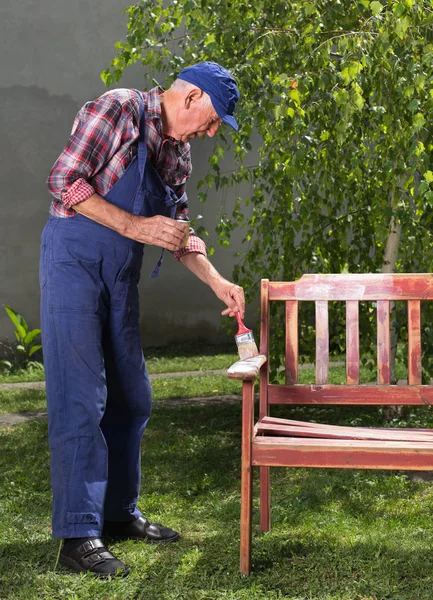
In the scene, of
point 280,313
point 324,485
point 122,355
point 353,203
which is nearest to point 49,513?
point 122,355

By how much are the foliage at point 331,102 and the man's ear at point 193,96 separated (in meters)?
0.98

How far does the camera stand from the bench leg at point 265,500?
3344 mm

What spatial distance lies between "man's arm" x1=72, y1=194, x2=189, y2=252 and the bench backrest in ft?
2.02

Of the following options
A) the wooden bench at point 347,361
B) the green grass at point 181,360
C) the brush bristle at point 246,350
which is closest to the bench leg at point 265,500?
the wooden bench at point 347,361

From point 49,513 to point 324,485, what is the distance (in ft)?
4.22

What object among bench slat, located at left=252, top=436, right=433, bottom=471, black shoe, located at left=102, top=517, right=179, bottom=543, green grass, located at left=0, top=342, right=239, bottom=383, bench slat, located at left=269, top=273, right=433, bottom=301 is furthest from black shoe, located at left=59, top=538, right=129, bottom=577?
green grass, located at left=0, top=342, right=239, bottom=383

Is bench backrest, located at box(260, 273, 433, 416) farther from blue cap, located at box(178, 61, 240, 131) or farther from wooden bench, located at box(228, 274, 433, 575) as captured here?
blue cap, located at box(178, 61, 240, 131)

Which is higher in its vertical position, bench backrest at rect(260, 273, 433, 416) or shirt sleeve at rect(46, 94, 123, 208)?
shirt sleeve at rect(46, 94, 123, 208)

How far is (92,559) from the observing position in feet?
9.61

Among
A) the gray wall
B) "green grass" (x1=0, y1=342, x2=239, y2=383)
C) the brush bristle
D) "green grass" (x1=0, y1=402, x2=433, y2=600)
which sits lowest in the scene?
"green grass" (x1=0, y1=402, x2=433, y2=600)

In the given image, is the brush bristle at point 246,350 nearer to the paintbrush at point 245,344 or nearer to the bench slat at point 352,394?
the paintbrush at point 245,344

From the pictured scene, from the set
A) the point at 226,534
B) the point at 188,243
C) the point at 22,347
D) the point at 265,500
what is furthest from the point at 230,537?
the point at 22,347

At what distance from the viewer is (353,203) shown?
5.46 m

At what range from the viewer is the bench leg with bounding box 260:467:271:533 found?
11.0 feet
